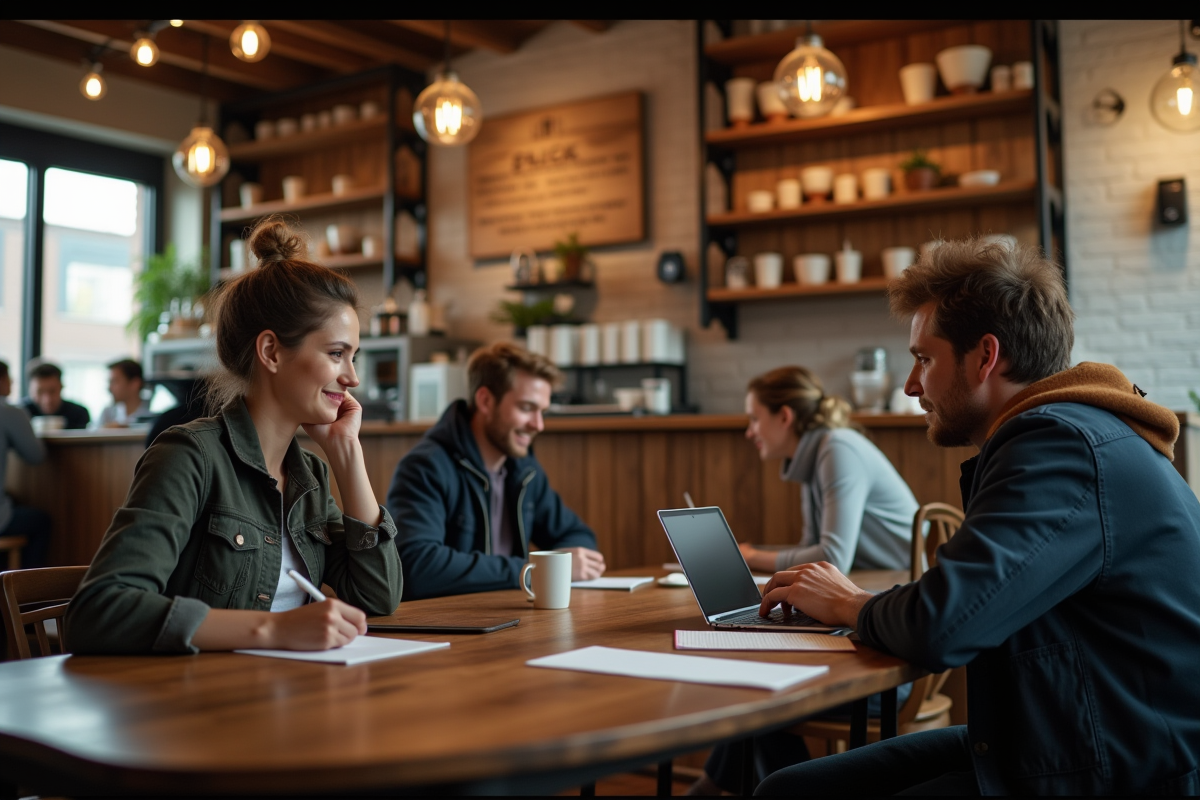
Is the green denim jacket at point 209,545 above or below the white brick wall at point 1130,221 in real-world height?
below

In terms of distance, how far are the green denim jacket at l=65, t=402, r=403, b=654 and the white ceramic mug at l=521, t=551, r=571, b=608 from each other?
24 centimetres

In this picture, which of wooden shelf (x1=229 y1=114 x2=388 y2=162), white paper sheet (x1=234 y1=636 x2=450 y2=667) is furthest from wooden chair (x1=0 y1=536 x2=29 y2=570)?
white paper sheet (x1=234 y1=636 x2=450 y2=667)

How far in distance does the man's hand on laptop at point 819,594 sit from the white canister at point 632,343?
4.21 meters

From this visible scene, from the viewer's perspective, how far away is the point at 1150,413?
1332 millimetres

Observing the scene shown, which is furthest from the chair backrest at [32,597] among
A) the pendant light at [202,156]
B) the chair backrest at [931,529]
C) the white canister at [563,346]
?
the white canister at [563,346]

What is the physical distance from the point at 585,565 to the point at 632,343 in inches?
142

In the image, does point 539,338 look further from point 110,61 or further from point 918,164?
point 110,61

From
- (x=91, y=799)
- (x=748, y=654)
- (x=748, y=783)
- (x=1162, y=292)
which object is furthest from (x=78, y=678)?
(x=1162, y=292)

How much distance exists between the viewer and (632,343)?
228 inches

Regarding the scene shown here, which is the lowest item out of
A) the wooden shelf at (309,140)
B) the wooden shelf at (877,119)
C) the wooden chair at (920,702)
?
the wooden chair at (920,702)

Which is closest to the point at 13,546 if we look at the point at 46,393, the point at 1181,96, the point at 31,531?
the point at 31,531

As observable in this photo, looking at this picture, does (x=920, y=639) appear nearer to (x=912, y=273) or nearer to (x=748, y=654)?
(x=748, y=654)

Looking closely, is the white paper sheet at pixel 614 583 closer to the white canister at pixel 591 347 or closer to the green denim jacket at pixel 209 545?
the green denim jacket at pixel 209 545

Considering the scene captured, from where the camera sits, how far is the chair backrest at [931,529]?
228cm
